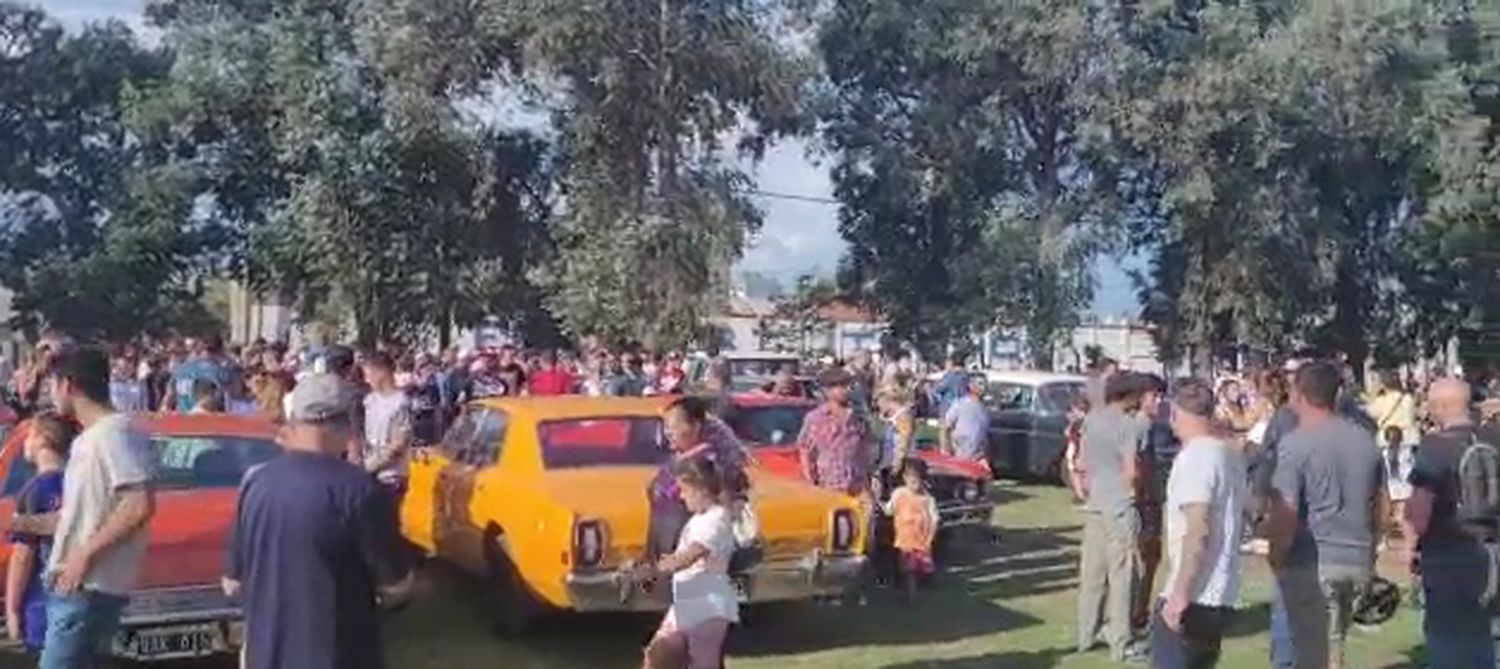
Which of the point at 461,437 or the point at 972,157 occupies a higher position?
the point at 972,157

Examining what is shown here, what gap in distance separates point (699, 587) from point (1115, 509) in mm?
3739

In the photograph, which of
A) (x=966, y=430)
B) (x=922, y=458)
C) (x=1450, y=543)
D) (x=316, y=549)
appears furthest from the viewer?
(x=966, y=430)

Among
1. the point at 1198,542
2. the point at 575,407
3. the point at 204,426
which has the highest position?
the point at 575,407

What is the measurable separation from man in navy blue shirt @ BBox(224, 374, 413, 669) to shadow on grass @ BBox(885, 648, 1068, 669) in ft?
18.9

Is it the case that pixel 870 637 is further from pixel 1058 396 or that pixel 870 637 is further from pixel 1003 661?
pixel 1058 396

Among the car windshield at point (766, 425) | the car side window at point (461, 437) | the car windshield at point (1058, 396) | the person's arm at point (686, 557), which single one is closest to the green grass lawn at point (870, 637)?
the car side window at point (461, 437)

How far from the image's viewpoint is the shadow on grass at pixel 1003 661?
10.7 m

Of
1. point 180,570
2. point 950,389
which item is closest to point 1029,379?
point 950,389

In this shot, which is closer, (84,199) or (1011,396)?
(1011,396)

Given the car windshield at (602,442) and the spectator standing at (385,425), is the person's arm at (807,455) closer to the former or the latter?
the car windshield at (602,442)

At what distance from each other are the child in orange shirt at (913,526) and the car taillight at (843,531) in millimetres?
2499

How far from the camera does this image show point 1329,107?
120ft

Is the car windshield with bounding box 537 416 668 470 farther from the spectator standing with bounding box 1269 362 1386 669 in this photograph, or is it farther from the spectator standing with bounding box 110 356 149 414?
the spectator standing with bounding box 110 356 149 414

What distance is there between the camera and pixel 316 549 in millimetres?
5172
